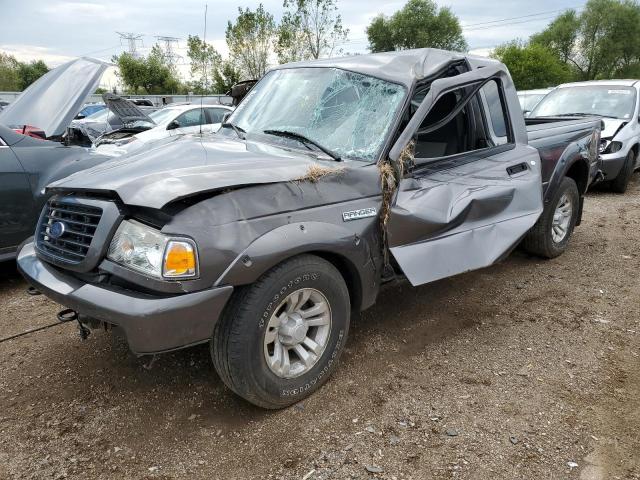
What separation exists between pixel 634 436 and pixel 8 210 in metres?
4.97

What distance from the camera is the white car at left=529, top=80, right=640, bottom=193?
8.35 meters

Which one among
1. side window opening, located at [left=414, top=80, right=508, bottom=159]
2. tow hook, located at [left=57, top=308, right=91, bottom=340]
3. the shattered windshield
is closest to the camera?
tow hook, located at [left=57, top=308, right=91, bottom=340]

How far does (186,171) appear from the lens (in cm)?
252

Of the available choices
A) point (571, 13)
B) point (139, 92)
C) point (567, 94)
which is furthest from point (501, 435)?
Answer: point (571, 13)

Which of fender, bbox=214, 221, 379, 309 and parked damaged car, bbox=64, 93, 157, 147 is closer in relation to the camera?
fender, bbox=214, 221, 379, 309

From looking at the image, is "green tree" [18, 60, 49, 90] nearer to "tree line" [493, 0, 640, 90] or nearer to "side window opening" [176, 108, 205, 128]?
"tree line" [493, 0, 640, 90]

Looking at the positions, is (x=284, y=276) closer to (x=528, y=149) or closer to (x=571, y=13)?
(x=528, y=149)

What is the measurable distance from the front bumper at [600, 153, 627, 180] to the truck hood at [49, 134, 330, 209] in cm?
731

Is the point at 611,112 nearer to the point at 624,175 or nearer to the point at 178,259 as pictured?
the point at 624,175


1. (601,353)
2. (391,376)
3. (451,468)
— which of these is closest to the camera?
(451,468)

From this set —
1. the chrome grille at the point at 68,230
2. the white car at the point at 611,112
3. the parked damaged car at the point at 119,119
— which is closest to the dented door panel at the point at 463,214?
the chrome grille at the point at 68,230

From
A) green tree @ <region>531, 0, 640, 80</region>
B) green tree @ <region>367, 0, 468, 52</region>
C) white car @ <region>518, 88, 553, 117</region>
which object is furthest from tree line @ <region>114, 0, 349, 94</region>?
green tree @ <region>531, 0, 640, 80</region>

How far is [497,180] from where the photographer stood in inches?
144

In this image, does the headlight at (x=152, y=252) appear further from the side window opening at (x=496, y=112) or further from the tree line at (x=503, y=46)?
the tree line at (x=503, y=46)
